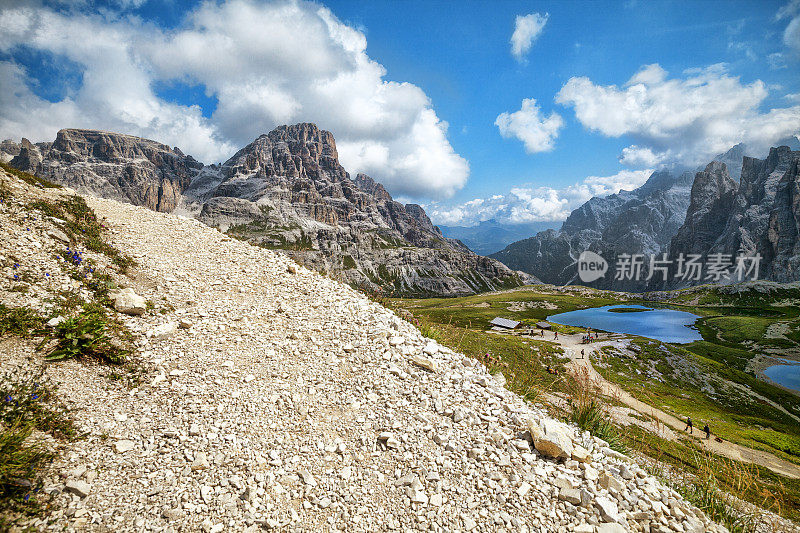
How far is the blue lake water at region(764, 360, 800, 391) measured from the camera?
57634 mm

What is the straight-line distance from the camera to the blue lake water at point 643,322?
9681 cm

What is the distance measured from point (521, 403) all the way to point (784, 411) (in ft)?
221

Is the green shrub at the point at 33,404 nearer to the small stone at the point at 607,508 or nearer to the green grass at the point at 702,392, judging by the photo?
the small stone at the point at 607,508

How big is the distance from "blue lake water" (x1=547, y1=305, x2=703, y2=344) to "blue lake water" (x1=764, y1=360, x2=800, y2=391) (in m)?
17.9

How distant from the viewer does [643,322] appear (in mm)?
121000

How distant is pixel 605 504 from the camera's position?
17.4 feet

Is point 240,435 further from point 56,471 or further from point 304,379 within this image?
point 56,471

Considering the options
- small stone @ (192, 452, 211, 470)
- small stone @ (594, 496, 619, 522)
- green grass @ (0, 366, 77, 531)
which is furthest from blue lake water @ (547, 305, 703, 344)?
green grass @ (0, 366, 77, 531)

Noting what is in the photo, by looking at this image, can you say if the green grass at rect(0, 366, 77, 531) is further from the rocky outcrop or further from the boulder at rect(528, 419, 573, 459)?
the boulder at rect(528, 419, 573, 459)

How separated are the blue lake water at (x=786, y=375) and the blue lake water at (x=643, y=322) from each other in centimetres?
1793

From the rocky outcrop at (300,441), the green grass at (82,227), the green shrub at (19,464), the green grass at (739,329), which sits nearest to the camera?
the green shrub at (19,464)

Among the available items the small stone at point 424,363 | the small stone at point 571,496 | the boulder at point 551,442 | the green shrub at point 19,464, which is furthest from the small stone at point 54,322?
the small stone at point 571,496

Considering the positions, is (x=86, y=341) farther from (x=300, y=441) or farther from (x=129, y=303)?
(x=300, y=441)

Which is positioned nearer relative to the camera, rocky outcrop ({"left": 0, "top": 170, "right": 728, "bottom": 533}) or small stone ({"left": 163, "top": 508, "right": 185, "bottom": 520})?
small stone ({"left": 163, "top": 508, "right": 185, "bottom": 520})
